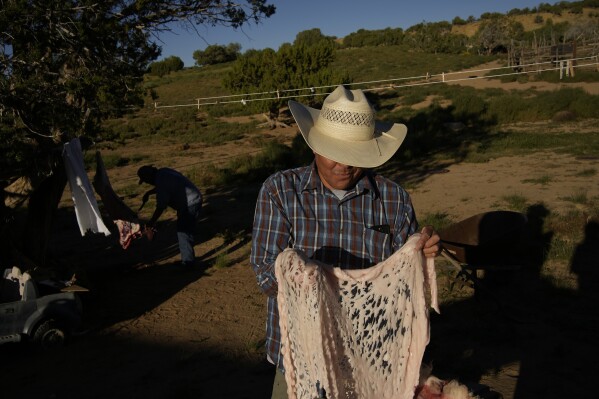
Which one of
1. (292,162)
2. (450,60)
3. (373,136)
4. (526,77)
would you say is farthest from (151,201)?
(450,60)

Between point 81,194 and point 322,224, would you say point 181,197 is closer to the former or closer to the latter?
point 81,194

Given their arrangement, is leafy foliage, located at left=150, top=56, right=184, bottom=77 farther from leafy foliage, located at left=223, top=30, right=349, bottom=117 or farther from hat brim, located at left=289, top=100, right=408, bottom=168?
hat brim, located at left=289, top=100, right=408, bottom=168

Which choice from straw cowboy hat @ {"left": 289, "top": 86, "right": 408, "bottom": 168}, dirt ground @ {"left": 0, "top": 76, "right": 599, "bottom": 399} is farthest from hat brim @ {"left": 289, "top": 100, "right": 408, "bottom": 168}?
dirt ground @ {"left": 0, "top": 76, "right": 599, "bottom": 399}

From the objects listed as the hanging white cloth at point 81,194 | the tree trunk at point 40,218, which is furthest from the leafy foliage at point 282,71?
the hanging white cloth at point 81,194

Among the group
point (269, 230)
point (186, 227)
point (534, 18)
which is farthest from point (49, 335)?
point (534, 18)

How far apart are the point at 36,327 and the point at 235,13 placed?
5.68 metres

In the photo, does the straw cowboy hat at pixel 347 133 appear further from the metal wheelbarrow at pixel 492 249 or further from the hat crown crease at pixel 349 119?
the metal wheelbarrow at pixel 492 249

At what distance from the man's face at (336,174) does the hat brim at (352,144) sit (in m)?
0.06

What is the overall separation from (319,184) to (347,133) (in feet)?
0.80

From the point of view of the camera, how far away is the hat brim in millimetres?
2178

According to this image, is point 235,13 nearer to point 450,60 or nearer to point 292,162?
point 292,162

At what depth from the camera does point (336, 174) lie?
2234 millimetres

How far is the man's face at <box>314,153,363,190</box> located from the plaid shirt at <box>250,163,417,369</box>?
0.09 ft

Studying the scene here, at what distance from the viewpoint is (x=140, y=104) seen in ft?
26.3
